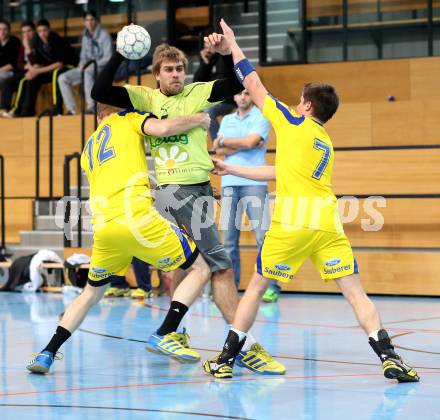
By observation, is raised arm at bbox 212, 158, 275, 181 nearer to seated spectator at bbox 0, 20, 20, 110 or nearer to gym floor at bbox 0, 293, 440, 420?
gym floor at bbox 0, 293, 440, 420

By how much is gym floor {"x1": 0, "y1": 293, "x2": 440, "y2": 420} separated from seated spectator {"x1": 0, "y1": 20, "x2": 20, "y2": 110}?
6.71m

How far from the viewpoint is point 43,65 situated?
1388 cm

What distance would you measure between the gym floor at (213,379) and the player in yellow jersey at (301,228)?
1.07ft

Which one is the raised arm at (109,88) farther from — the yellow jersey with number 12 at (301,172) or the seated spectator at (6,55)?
the seated spectator at (6,55)

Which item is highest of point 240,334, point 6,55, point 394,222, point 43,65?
point 6,55

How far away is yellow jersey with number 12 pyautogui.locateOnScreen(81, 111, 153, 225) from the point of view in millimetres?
5320

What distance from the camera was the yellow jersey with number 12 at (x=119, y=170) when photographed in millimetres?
5320

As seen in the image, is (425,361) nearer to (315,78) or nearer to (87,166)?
(87,166)

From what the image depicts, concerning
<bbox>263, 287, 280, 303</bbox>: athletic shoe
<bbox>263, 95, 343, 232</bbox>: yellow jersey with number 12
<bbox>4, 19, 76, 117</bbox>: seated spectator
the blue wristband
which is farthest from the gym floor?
<bbox>4, 19, 76, 117</bbox>: seated spectator

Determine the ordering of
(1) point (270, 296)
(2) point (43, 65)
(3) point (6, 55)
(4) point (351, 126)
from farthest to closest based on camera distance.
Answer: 1. (3) point (6, 55)
2. (2) point (43, 65)
3. (4) point (351, 126)
4. (1) point (270, 296)

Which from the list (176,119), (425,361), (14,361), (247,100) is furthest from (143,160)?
(247,100)

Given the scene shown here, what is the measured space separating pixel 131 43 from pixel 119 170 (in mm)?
770

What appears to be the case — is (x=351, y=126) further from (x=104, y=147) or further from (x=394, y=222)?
(x=104, y=147)

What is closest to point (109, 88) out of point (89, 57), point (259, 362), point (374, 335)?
point (259, 362)
